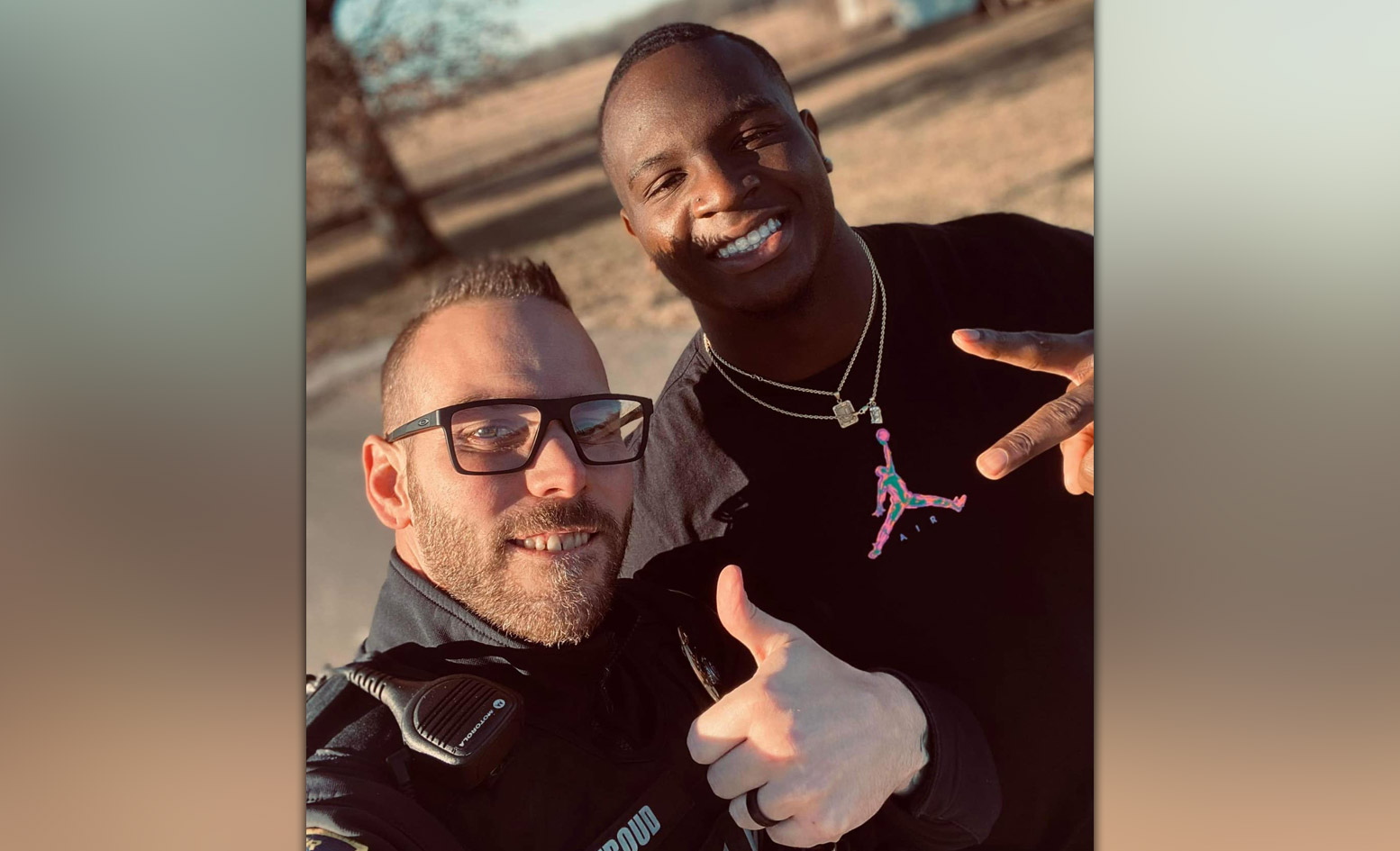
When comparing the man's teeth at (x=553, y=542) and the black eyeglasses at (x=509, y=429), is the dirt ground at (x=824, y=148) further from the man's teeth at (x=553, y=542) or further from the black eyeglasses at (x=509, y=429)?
the man's teeth at (x=553, y=542)

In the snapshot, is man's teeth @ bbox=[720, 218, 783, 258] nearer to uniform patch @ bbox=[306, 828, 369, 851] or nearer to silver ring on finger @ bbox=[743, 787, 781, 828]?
silver ring on finger @ bbox=[743, 787, 781, 828]

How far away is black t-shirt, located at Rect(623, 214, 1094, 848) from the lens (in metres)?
1.96

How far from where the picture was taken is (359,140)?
2.03m

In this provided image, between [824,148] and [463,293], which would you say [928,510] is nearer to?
[824,148]

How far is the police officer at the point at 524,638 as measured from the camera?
5.92 feet

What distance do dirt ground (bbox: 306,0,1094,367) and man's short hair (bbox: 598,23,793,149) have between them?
39 millimetres

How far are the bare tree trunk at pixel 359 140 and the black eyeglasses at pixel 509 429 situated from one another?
0.32 m

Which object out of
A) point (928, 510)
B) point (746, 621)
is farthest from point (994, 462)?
point (746, 621)

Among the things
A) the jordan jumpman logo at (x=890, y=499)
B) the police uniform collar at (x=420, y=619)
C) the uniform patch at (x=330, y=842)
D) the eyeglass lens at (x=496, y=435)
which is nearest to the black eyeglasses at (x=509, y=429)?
the eyeglass lens at (x=496, y=435)

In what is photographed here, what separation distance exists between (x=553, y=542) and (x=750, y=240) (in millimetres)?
630

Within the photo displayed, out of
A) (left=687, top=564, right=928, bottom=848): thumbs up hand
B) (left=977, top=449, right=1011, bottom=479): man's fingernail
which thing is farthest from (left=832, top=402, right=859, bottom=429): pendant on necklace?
(left=687, top=564, right=928, bottom=848): thumbs up hand
